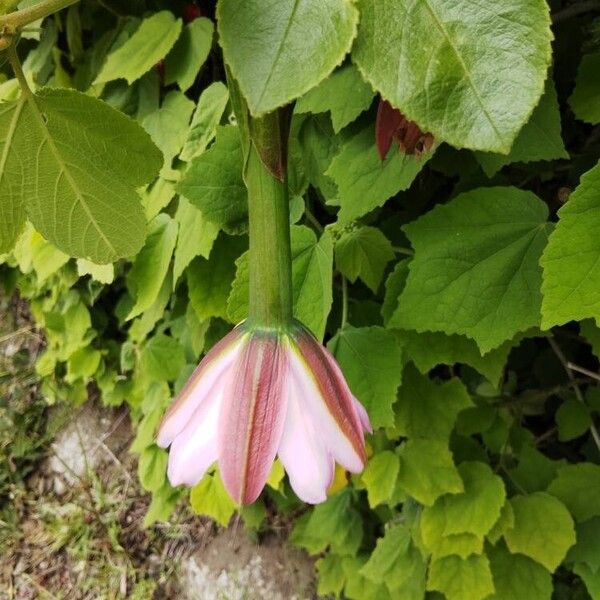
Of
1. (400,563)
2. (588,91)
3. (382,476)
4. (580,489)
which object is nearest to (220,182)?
(588,91)

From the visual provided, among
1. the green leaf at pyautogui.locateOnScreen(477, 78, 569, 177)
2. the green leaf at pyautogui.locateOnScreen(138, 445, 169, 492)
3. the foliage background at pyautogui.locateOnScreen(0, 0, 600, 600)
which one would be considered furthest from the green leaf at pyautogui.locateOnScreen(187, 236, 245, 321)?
the green leaf at pyautogui.locateOnScreen(138, 445, 169, 492)

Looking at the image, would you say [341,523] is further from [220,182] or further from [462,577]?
[220,182]

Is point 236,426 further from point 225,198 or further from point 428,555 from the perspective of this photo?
point 428,555

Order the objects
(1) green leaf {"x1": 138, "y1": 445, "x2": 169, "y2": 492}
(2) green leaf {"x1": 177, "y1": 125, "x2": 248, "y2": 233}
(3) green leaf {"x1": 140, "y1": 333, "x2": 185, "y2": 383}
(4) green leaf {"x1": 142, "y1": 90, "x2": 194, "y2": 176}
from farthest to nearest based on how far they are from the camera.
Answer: (1) green leaf {"x1": 138, "y1": 445, "x2": 169, "y2": 492}, (3) green leaf {"x1": 140, "y1": 333, "x2": 185, "y2": 383}, (4) green leaf {"x1": 142, "y1": 90, "x2": 194, "y2": 176}, (2) green leaf {"x1": 177, "y1": 125, "x2": 248, "y2": 233}

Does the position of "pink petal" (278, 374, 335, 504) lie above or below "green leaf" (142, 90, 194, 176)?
above

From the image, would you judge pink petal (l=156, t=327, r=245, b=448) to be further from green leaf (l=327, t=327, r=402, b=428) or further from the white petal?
green leaf (l=327, t=327, r=402, b=428)

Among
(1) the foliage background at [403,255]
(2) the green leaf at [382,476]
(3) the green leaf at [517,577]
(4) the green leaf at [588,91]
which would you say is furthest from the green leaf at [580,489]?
(4) the green leaf at [588,91]
